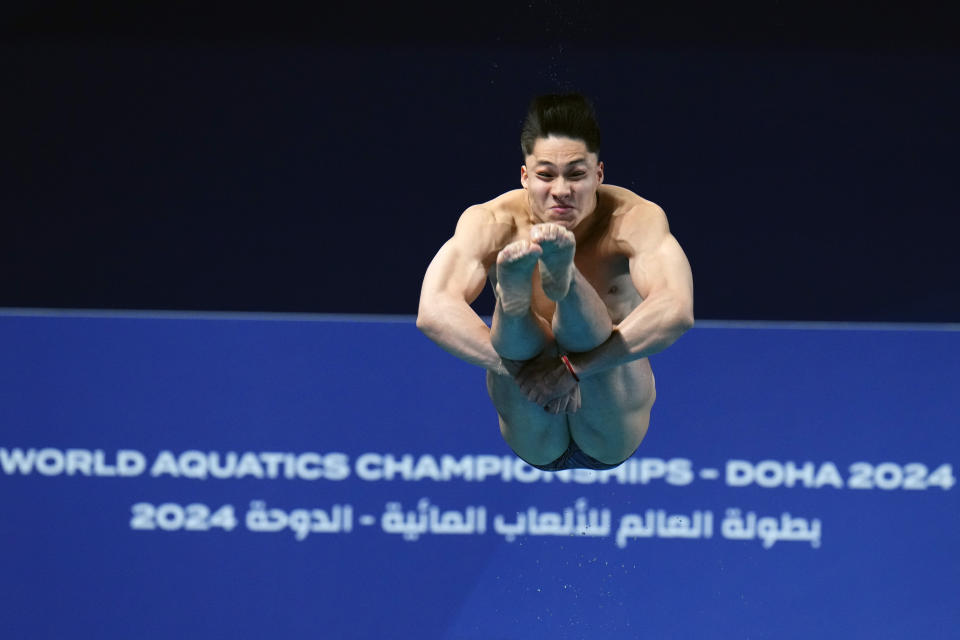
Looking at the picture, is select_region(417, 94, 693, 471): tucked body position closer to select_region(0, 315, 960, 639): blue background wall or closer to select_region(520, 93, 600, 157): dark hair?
select_region(520, 93, 600, 157): dark hair

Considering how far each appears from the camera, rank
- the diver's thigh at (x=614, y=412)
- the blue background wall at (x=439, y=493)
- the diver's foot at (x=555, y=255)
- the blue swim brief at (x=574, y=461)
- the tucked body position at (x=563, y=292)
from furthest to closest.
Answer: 1. the blue background wall at (x=439, y=493)
2. the blue swim brief at (x=574, y=461)
3. the diver's thigh at (x=614, y=412)
4. the tucked body position at (x=563, y=292)
5. the diver's foot at (x=555, y=255)

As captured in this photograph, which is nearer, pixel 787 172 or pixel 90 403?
pixel 90 403

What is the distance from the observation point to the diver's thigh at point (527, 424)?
12.7 feet

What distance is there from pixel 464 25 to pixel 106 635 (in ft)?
9.08

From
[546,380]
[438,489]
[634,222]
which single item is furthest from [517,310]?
[438,489]

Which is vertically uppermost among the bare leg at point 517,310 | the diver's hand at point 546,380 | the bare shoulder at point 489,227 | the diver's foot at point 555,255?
the bare shoulder at point 489,227

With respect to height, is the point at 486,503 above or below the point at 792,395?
below

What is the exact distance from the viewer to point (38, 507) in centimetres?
494

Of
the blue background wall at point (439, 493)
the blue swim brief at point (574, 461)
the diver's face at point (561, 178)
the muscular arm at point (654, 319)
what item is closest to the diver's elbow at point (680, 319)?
Answer: the muscular arm at point (654, 319)

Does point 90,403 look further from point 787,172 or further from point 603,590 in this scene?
point 787,172

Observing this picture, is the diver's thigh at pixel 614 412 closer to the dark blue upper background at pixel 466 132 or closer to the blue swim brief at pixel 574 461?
the blue swim brief at pixel 574 461

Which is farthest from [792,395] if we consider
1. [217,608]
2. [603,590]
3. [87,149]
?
[87,149]

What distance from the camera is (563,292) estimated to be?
3279 mm

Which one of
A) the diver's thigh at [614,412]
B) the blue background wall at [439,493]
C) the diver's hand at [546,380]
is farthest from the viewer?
the blue background wall at [439,493]
